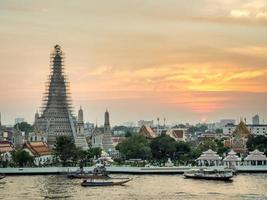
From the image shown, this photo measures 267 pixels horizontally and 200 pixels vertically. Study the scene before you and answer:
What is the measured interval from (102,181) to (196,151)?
73.1 ft

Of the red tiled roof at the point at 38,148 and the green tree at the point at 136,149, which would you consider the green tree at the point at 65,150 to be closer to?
the red tiled roof at the point at 38,148

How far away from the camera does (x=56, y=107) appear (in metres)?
73.9

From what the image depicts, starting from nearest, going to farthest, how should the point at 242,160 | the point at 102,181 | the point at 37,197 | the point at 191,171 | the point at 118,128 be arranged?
1. the point at 37,197
2. the point at 102,181
3. the point at 191,171
4. the point at 242,160
5. the point at 118,128

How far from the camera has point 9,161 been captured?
6359cm

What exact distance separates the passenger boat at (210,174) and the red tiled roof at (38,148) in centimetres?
1802

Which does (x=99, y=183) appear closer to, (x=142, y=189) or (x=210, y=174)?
(x=142, y=189)

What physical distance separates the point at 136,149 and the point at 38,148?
906 cm

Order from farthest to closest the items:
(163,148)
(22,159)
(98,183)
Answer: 1. (163,148)
2. (22,159)
3. (98,183)

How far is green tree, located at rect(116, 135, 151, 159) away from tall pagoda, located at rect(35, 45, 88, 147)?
7665mm

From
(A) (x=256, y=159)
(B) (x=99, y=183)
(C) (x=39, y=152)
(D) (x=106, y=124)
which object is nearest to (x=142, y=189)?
(B) (x=99, y=183)

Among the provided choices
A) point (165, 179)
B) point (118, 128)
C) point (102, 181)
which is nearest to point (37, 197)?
point (102, 181)

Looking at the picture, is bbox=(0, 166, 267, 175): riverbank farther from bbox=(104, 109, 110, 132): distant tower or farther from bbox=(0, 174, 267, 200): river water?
bbox=(104, 109, 110, 132): distant tower

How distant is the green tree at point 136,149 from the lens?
214 ft

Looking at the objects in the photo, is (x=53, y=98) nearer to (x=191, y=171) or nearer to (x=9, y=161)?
(x=9, y=161)
